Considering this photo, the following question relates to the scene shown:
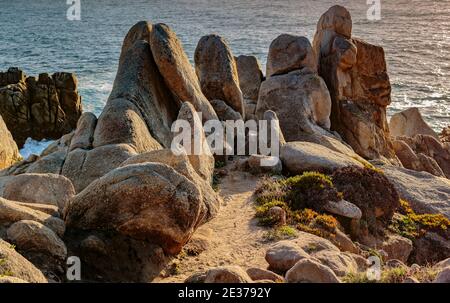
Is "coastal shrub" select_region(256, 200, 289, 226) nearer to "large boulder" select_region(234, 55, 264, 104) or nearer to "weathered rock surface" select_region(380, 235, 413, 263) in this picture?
"weathered rock surface" select_region(380, 235, 413, 263)

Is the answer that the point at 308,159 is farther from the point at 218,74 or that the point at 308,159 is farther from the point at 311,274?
the point at 311,274

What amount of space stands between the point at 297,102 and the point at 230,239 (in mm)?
16683

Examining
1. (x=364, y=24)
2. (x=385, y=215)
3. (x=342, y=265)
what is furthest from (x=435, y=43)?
(x=342, y=265)

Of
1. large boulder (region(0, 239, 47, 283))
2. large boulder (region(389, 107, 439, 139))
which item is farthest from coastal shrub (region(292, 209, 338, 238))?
large boulder (region(389, 107, 439, 139))

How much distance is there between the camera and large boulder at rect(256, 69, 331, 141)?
31453 millimetres

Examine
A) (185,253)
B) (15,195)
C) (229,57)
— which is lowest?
(185,253)

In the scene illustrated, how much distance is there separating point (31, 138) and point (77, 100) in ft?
17.9

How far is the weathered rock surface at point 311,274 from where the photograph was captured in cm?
1069

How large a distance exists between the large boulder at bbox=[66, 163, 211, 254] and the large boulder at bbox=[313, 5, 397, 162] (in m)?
23.2

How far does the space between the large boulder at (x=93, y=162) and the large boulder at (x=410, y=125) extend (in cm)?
3586

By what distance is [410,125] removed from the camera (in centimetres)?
5038

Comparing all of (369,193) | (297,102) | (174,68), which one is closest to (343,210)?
(369,193)

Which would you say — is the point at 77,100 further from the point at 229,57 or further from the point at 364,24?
the point at 364,24

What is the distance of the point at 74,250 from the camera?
12734 mm
